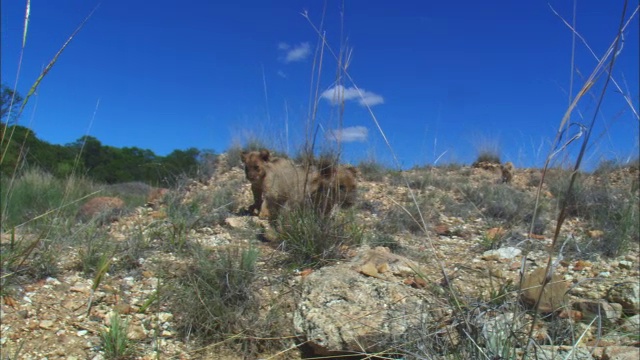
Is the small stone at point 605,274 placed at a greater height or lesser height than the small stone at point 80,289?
greater

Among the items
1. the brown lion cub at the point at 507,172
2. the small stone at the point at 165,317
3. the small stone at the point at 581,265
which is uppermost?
the brown lion cub at the point at 507,172

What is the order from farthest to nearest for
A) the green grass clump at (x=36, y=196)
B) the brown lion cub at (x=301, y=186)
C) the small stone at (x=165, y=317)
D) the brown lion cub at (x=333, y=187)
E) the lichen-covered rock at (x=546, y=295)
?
1. the green grass clump at (x=36, y=196)
2. the brown lion cub at (x=301, y=186)
3. the brown lion cub at (x=333, y=187)
4. the small stone at (x=165, y=317)
5. the lichen-covered rock at (x=546, y=295)

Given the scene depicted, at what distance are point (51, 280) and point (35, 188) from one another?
3.34 m

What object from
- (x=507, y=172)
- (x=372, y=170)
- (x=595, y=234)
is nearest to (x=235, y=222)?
(x=595, y=234)

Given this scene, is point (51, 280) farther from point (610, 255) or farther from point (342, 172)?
point (610, 255)

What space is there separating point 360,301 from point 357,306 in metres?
0.04

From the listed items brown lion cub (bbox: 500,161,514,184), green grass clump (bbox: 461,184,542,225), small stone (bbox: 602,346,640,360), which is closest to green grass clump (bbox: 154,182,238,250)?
small stone (bbox: 602,346,640,360)

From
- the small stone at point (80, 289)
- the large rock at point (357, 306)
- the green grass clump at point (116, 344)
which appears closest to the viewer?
the large rock at point (357, 306)

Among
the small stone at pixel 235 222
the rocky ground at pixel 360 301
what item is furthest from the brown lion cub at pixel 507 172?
the small stone at pixel 235 222

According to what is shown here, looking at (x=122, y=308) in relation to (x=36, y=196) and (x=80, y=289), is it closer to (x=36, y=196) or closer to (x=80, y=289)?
(x=80, y=289)

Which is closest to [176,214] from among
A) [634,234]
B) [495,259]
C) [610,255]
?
[495,259]

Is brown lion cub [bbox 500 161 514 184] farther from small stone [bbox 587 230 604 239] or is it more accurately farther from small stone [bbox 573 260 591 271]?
small stone [bbox 573 260 591 271]

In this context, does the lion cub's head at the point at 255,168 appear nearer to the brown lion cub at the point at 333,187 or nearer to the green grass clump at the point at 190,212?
the green grass clump at the point at 190,212

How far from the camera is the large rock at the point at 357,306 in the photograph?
6.28ft
